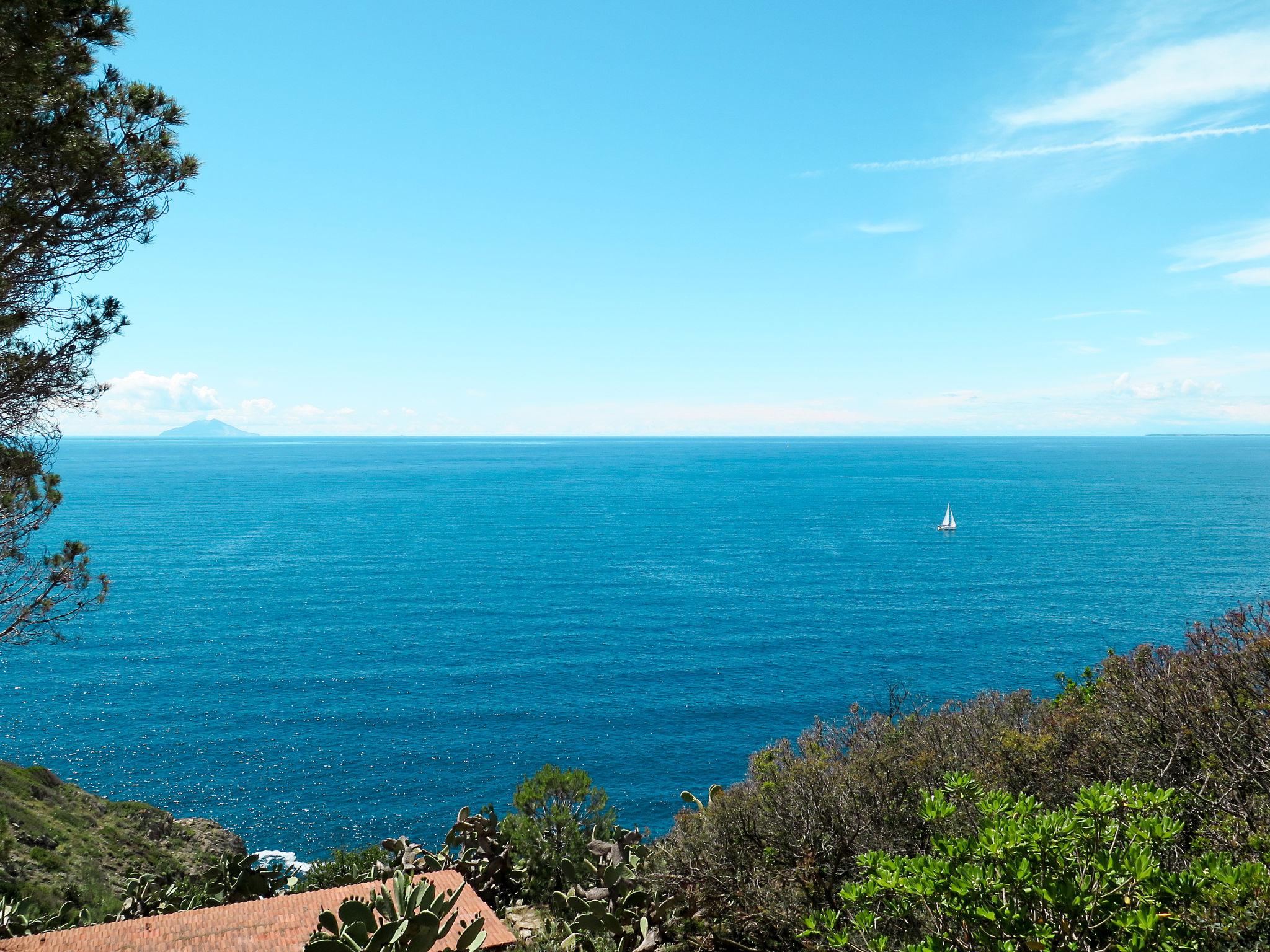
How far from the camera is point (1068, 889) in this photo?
6855mm

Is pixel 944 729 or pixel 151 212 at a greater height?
pixel 151 212

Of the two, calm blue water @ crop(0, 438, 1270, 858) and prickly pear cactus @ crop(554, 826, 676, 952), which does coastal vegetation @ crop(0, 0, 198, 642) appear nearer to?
prickly pear cactus @ crop(554, 826, 676, 952)

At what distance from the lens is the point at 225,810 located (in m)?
42.8

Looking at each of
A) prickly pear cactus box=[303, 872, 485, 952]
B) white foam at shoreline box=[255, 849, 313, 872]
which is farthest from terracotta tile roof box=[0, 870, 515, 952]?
white foam at shoreline box=[255, 849, 313, 872]

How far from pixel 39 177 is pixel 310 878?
1737cm

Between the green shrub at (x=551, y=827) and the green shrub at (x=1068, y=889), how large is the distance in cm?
1151

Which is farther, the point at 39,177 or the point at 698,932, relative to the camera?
the point at 698,932

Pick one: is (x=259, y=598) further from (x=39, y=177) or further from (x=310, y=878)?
(x=39, y=177)

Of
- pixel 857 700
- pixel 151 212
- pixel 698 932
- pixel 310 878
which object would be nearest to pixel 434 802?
pixel 310 878

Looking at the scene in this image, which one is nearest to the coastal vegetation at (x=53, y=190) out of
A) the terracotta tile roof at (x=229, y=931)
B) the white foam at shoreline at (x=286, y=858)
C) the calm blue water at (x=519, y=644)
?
the terracotta tile roof at (x=229, y=931)

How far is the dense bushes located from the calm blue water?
2807 cm

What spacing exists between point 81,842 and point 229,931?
18184 millimetres

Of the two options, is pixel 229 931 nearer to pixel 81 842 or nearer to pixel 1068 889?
A: pixel 1068 889

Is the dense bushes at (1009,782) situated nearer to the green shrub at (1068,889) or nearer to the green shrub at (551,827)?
the green shrub at (551,827)
